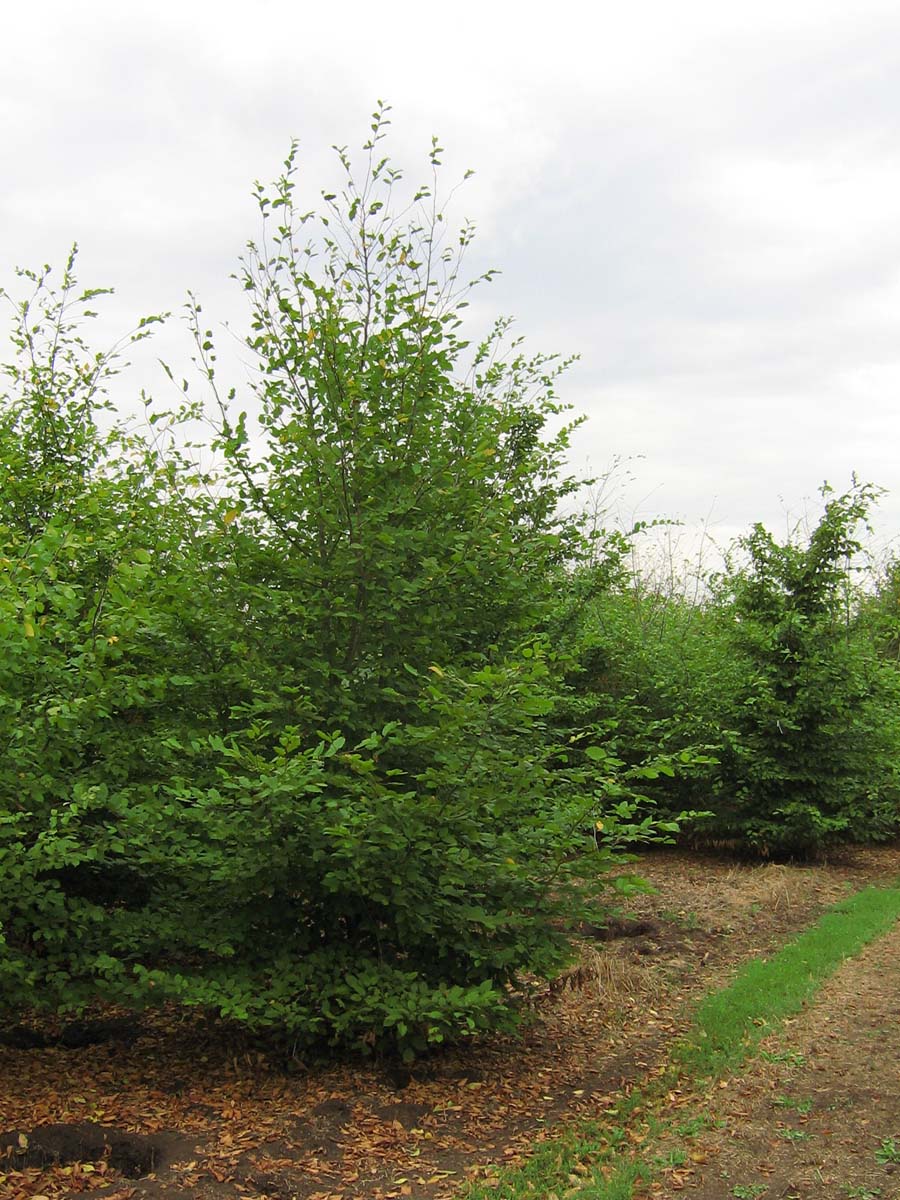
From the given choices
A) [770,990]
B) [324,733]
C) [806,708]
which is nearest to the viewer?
[324,733]

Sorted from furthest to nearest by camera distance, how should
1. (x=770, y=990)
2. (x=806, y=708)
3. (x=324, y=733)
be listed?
(x=806, y=708) → (x=770, y=990) → (x=324, y=733)

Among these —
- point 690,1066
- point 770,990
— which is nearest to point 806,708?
point 770,990

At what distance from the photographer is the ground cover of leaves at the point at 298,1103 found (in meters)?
4.41

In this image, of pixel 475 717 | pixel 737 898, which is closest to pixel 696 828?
pixel 737 898

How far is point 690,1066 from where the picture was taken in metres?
5.87

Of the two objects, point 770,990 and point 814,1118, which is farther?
point 770,990

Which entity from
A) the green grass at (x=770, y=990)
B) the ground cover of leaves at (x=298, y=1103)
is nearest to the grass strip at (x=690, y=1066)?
the green grass at (x=770, y=990)

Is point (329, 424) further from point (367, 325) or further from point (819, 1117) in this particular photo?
point (819, 1117)

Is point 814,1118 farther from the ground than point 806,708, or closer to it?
closer to it

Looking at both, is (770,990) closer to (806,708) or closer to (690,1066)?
(690,1066)

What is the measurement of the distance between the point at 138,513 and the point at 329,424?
4.41ft

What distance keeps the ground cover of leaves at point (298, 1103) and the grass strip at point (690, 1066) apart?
0.15 m

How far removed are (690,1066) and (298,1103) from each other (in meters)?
2.21

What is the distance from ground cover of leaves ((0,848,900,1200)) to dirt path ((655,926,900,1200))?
115mm
